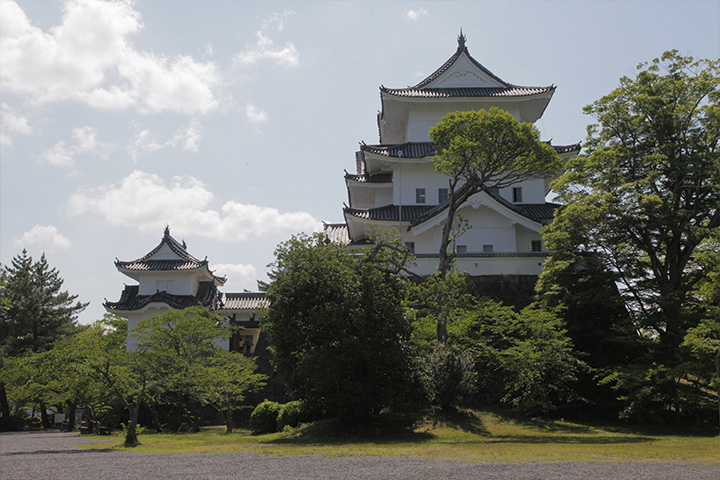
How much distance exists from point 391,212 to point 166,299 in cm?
1337

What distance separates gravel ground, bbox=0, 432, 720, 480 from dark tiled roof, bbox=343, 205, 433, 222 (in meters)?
17.2

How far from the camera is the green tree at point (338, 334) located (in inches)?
565

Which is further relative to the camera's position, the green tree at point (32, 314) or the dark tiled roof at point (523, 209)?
the green tree at point (32, 314)

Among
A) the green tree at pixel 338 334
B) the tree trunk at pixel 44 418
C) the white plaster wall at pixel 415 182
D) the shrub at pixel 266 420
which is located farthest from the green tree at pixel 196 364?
the tree trunk at pixel 44 418

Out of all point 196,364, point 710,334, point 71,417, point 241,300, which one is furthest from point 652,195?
point 71,417

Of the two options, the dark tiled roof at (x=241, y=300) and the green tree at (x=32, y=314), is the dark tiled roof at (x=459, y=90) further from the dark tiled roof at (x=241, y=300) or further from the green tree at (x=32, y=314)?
the green tree at (x=32, y=314)

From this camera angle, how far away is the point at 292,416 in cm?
1805

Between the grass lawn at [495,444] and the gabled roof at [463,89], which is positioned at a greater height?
the gabled roof at [463,89]

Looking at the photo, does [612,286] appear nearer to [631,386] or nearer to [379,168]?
[631,386]

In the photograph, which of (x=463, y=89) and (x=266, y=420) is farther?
(x=463, y=89)

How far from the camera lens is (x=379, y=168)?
29594 millimetres

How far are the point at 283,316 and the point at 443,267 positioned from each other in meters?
5.98

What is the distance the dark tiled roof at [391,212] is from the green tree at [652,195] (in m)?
8.39

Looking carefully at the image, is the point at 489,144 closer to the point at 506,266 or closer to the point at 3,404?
the point at 506,266
